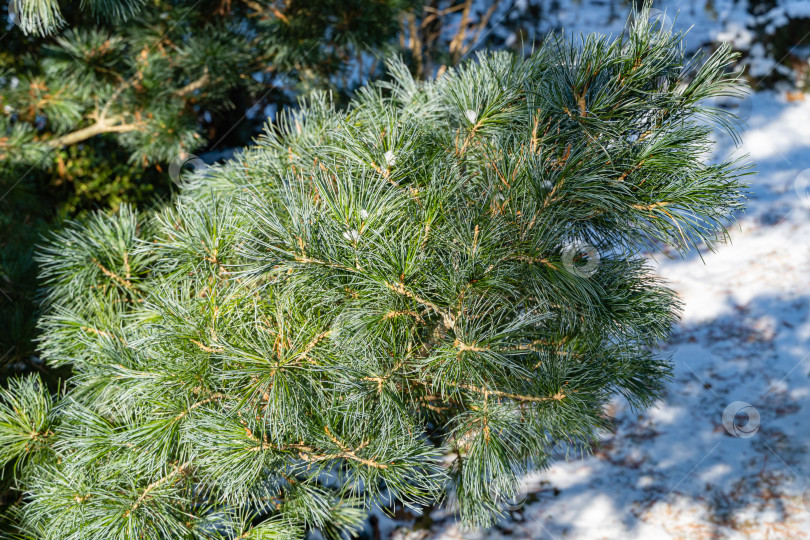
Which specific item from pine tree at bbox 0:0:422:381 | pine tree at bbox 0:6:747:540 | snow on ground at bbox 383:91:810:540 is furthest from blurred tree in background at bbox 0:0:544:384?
snow on ground at bbox 383:91:810:540

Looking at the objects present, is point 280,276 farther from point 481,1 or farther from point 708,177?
point 481,1

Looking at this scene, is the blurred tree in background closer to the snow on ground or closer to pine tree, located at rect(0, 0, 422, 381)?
pine tree, located at rect(0, 0, 422, 381)

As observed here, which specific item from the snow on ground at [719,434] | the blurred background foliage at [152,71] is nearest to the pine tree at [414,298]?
the blurred background foliage at [152,71]

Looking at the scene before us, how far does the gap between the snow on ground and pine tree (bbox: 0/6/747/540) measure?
0.98 m

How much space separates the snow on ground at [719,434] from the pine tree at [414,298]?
98cm

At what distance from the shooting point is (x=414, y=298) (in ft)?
3.08

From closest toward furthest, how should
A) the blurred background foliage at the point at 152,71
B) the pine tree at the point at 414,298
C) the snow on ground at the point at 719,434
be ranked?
the pine tree at the point at 414,298 → the blurred background foliage at the point at 152,71 → the snow on ground at the point at 719,434

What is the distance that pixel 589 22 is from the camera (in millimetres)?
4715

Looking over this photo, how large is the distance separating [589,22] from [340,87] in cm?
312

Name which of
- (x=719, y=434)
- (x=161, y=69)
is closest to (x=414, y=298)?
(x=161, y=69)

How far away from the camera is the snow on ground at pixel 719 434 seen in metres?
2.30

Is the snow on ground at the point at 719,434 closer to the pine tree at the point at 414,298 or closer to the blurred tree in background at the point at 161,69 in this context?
the pine tree at the point at 414,298

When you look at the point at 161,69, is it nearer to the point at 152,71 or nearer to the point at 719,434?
the point at 152,71

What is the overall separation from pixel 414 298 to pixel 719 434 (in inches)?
88.4
